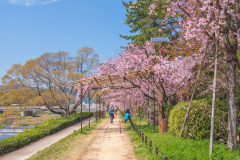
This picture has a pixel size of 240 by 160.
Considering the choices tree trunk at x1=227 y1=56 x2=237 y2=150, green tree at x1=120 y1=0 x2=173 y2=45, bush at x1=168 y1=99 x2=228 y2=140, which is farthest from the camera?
green tree at x1=120 y1=0 x2=173 y2=45

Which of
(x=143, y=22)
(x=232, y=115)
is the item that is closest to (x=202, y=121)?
(x=232, y=115)

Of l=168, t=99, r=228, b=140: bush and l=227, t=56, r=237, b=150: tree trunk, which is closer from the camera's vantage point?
l=227, t=56, r=237, b=150: tree trunk

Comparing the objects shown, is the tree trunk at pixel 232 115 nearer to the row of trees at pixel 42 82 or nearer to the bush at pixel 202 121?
the bush at pixel 202 121

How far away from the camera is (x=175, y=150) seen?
26.4 feet

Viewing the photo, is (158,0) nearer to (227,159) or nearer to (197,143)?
(197,143)

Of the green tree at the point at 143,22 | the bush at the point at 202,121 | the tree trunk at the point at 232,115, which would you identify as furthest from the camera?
the green tree at the point at 143,22

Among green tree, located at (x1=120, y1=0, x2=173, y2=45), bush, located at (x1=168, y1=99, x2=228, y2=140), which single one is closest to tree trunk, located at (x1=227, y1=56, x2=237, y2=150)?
bush, located at (x1=168, y1=99, x2=228, y2=140)

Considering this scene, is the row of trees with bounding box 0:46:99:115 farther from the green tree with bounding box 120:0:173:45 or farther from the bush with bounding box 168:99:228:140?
the bush with bounding box 168:99:228:140

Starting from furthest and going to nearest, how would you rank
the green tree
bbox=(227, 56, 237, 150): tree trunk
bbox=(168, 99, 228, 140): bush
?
the green tree, bbox=(168, 99, 228, 140): bush, bbox=(227, 56, 237, 150): tree trunk

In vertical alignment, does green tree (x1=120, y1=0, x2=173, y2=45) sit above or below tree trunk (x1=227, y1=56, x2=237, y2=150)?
above

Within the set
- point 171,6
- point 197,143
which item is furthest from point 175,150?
point 171,6

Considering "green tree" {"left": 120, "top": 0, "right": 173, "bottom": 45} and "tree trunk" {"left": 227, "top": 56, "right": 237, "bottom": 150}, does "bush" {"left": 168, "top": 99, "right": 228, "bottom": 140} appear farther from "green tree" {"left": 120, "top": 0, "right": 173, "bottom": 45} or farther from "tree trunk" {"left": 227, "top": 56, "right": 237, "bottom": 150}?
"green tree" {"left": 120, "top": 0, "right": 173, "bottom": 45}

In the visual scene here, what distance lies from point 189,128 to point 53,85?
26333mm

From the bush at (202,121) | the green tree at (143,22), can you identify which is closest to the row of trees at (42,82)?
the green tree at (143,22)
